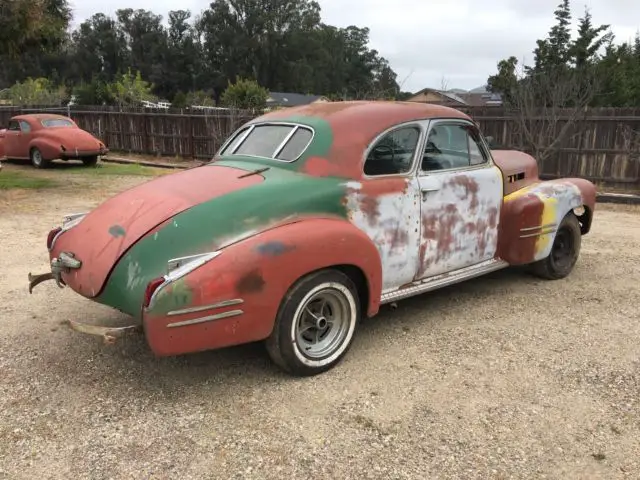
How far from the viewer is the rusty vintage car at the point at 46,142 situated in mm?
15852

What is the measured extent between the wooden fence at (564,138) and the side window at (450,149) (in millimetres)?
8199

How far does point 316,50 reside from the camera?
8462cm

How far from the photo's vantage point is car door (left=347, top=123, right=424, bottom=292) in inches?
158

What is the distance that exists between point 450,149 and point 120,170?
12653 mm

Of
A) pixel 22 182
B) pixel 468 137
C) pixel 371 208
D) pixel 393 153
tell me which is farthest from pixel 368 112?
pixel 22 182

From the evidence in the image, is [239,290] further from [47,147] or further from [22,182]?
[47,147]

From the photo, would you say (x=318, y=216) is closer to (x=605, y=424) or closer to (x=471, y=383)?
(x=471, y=383)

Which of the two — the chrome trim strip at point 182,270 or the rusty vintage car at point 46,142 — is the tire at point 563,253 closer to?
the chrome trim strip at point 182,270

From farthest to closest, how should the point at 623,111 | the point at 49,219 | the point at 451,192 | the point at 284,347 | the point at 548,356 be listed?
the point at 623,111, the point at 49,219, the point at 451,192, the point at 548,356, the point at 284,347

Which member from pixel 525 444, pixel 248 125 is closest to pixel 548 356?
pixel 525 444

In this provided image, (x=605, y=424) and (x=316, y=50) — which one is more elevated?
(x=316, y=50)

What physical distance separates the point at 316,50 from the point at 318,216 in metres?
85.8

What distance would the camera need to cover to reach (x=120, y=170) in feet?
50.7

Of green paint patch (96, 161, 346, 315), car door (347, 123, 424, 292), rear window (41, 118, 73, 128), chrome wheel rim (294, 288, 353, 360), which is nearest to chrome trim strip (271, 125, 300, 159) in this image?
green paint patch (96, 161, 346, 315)
